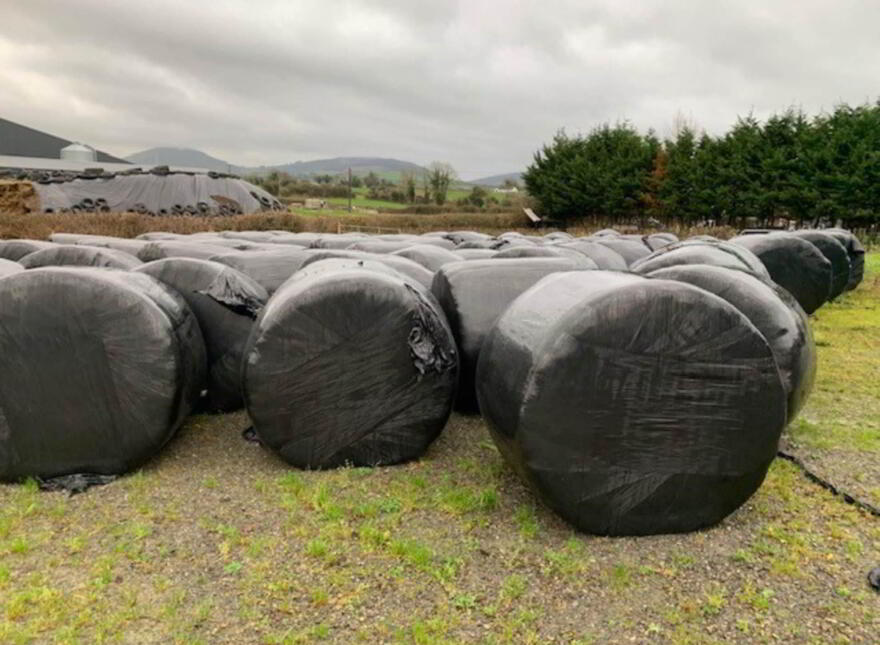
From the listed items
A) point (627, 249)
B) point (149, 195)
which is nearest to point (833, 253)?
point (627, 249)

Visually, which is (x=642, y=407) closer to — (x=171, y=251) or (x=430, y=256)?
(x=430, y=256)

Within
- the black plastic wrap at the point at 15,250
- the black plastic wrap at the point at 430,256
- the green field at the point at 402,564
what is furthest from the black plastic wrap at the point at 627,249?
the black plastic wrap at the point at 15,250

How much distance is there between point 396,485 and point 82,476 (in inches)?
82.2

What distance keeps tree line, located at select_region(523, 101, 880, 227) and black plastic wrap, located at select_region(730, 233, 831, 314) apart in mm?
20569

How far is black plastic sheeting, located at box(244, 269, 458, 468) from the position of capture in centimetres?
428

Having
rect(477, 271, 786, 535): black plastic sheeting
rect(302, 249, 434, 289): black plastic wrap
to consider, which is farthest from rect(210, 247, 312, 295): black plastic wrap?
rect(477, 271, 786, 535): black plastic sheeting

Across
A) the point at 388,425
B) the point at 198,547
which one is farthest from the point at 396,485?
the point at 198,547

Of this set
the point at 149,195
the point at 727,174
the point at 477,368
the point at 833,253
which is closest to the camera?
the point at 477,368

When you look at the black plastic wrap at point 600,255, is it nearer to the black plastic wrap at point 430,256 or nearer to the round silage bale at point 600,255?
the round silage bale at point 600,255

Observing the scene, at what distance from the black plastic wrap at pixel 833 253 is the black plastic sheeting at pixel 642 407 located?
411 inches

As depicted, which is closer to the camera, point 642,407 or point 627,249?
point 642,407

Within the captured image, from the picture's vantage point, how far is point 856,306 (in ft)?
43.1

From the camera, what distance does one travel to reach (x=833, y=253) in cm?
1257

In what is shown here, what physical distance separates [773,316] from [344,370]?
302 cm
